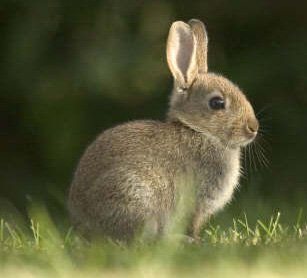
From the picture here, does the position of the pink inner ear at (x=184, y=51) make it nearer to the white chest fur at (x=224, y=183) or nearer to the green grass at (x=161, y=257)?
the white chest fur at (x=224, y=183)

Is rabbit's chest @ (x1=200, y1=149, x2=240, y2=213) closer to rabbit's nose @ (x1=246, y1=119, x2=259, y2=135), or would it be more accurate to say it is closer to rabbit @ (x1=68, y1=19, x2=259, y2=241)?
rabbit @ (x1=68, y1=19, x2=259, y2=241)

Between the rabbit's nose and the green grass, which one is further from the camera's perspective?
the rabbit's nose

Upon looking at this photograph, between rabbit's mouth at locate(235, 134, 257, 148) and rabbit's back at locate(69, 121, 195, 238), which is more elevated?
rabbit's mouth at locate(235, 134, 257, 148)

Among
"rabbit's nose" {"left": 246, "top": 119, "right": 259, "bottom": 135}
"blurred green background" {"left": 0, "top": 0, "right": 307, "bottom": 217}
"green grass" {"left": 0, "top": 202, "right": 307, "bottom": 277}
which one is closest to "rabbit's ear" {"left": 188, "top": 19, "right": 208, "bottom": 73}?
"rabbit's nose" {"left": 246, "top": 119, "right": 259, "bottom": 135}

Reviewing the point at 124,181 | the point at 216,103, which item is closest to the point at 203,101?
the point at 216,103

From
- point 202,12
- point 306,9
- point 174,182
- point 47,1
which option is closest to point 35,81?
point 47,1

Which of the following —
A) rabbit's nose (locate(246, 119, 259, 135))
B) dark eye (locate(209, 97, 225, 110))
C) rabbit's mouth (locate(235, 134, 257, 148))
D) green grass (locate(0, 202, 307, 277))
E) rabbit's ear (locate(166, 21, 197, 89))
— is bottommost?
green grass (locate(0, 202, 307, 277))

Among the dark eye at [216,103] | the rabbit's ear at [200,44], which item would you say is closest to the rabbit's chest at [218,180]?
the dark eye at [216,103]

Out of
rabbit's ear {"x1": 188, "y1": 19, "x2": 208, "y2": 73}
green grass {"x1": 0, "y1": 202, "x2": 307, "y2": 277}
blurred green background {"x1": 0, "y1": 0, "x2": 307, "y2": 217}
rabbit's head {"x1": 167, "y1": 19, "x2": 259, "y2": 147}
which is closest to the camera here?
green grass {"x1": 0, "y1": 202, "x2": 307, "y2": 277}

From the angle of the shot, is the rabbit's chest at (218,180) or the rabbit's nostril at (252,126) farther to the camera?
the rabbit's nostril at (252,126)
